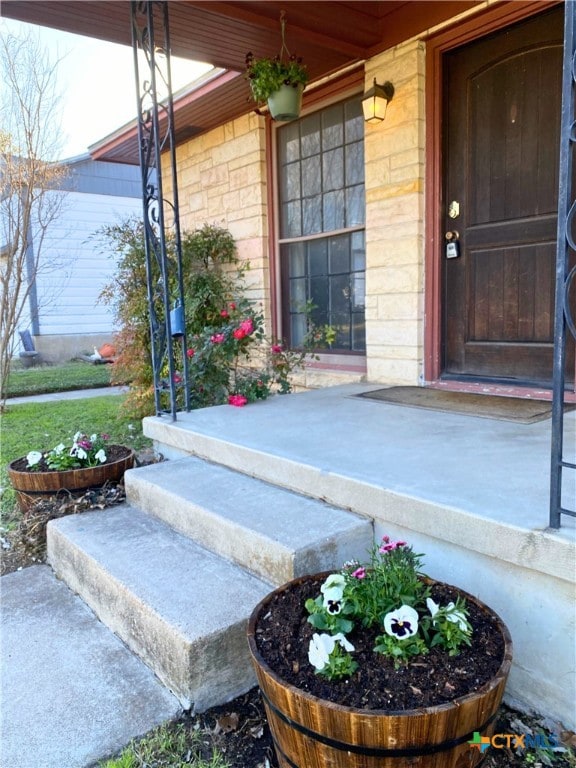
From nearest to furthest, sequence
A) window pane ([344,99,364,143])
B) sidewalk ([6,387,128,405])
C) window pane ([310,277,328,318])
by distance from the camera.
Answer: window pane ([344,99,364,143]) → window pane ([310,277,328,318]) → sidewalk ([6,387,128,405])

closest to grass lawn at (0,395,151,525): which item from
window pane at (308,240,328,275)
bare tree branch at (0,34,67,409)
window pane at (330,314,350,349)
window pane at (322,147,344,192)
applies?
bare tree branch at (0,34,67,409)

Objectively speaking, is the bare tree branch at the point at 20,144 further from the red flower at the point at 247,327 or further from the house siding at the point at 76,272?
the house siding at the point at 76,272

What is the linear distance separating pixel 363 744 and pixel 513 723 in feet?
2.00

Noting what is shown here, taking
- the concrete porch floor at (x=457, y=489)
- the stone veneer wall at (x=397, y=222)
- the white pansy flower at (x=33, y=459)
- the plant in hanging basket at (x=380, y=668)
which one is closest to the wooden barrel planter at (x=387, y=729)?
the plant in hanging basket at (x=380, y=668)

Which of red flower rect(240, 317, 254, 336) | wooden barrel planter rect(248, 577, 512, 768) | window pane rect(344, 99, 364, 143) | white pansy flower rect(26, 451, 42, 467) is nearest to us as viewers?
wooden barrel planter rect(248, 577, 512, 768)

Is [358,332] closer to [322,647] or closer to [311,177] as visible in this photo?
[311,177]

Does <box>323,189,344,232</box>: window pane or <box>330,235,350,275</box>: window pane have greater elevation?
Answer: <box>323,189,344,232</box>: window pane

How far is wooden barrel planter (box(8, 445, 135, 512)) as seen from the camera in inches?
102

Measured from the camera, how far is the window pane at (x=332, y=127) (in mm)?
4165

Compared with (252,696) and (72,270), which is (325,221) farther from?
(72,270)

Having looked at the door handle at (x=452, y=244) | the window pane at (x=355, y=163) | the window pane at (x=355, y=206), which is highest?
the window pane at (x=355, y=163)

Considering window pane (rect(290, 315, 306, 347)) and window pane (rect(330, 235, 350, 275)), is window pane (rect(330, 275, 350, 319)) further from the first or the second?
window pane (rect(290, 315, 306, 347))

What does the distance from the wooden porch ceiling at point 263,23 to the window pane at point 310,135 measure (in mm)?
434

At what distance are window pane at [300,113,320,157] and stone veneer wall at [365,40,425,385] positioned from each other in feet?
2.37
